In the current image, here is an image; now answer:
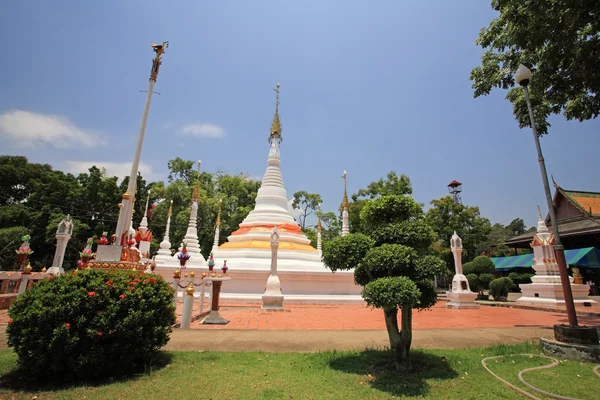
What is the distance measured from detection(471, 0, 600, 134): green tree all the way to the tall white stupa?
1100 cm

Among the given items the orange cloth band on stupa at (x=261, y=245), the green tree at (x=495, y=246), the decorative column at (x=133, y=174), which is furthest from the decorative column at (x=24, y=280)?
the green tree at (x=495, y=246)

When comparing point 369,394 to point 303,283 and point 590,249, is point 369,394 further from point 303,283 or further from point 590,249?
point 590,249

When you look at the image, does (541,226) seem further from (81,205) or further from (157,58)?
(81,205)

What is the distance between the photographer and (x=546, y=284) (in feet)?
50.5

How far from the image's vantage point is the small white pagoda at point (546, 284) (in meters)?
15.0

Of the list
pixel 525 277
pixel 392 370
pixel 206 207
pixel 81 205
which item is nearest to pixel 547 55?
pixel 392 370

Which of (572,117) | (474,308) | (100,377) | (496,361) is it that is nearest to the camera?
(100,377)

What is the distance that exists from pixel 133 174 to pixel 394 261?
6.45m

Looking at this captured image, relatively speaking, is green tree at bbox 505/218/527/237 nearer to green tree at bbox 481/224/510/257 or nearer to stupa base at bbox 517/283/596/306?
green tree at bbox 481/224/510/257

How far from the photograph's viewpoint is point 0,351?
5277 mm

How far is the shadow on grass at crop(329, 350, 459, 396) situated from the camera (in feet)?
13.1

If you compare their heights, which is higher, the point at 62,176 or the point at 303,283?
the point at 62,176

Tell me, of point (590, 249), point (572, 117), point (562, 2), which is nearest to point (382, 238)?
point (562, 2)

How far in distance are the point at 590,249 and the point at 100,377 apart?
102 feet
